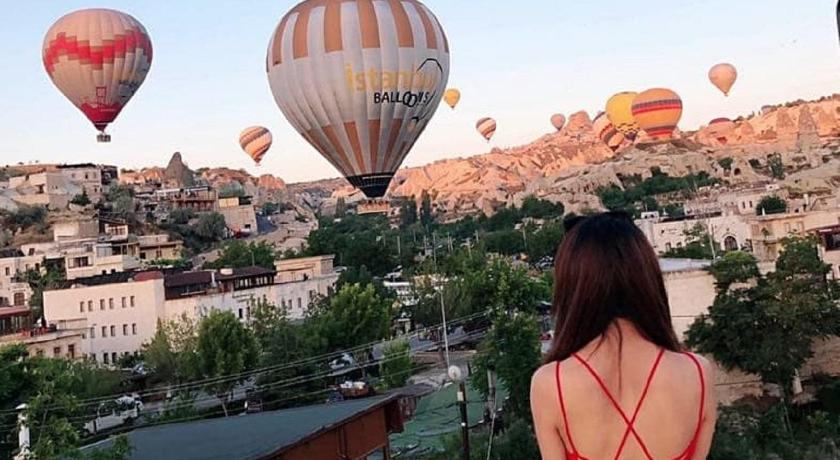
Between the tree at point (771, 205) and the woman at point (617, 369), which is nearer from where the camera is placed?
the woman at point (617, 369)

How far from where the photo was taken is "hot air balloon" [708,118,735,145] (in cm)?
12319

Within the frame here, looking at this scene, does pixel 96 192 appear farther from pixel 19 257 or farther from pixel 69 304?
pixel 69 304

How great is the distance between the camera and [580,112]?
170 meters

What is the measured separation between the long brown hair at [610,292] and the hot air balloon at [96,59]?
29.5 metres

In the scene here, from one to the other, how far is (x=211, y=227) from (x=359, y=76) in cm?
4325

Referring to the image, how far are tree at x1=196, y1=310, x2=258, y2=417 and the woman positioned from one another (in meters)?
20.4

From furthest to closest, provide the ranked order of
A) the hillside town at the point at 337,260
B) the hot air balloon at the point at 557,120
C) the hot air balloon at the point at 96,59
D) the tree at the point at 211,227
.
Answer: the hot air balloon at the point at 557,120, the tree at the point at 211,227, the hot air balloon at the point at 96,59, the hillside town at the point at 337,260

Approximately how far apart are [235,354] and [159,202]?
153 feet

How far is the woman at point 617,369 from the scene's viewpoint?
1.54m

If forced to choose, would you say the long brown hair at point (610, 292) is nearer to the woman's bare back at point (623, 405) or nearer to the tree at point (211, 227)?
the woman's bare back at point (623, 405)

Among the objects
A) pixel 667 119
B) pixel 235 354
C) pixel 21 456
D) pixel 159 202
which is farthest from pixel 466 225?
pixel 21 456

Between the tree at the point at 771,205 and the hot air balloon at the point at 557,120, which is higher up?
the hot air balloon at the point at 557,120

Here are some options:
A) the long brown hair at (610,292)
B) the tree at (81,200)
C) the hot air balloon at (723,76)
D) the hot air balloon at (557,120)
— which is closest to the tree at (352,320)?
the long brown hair at (610,292)

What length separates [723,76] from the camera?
241ft
